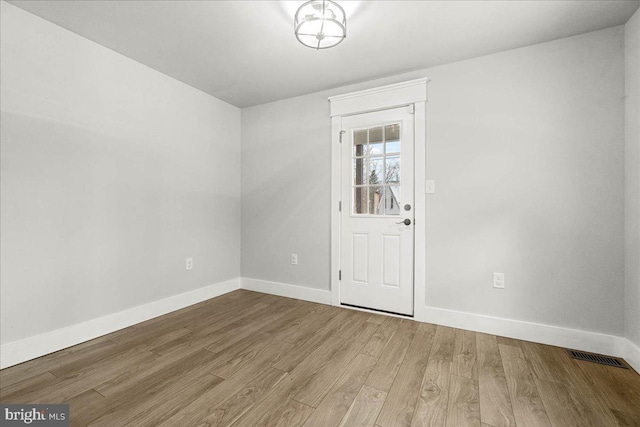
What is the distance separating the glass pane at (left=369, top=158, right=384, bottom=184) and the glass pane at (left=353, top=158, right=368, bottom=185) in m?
0.06

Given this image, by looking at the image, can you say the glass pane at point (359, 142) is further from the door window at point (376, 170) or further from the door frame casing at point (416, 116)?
the door frame casing at point (416, 116)

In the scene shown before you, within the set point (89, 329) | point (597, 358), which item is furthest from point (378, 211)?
point (89, 329)

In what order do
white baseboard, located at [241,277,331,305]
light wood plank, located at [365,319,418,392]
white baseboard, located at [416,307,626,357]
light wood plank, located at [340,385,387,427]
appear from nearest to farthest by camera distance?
light wood plank, located at [340,385,387,427] → light wood plank, located at [365,319,418,392] → white baseboard, located at [416,307,626,357] → white baseboard, located at [241,277,331,305]

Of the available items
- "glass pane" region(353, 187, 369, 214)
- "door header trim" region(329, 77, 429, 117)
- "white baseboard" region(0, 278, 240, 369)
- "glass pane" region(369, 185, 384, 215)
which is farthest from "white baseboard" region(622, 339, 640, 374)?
"white baseboard" region(0, 278, 240, 369)

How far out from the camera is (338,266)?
314cm

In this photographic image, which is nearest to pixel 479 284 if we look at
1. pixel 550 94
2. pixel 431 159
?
pixel 431 159

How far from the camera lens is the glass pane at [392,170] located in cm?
284

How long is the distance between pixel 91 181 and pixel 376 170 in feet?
8.60

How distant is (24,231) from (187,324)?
55.7 inches

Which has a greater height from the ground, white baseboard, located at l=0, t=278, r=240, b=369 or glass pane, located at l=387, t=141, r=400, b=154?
glass pane, located at l=387, t=141, r=400, b=154

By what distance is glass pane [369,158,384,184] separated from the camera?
9.62 ft

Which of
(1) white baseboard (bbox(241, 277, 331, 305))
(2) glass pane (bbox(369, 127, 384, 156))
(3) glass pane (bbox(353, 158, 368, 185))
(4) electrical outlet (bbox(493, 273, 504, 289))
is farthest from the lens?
(1) white baseboard (bbox(241, 277, 331, 305))

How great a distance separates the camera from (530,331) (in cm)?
230

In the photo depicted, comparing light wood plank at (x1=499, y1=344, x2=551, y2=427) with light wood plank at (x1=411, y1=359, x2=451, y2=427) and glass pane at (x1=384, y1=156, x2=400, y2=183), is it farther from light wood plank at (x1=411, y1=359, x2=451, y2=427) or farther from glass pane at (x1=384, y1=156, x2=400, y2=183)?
glass pane at (x1=384, y1=156, x2=400, y2=183)
